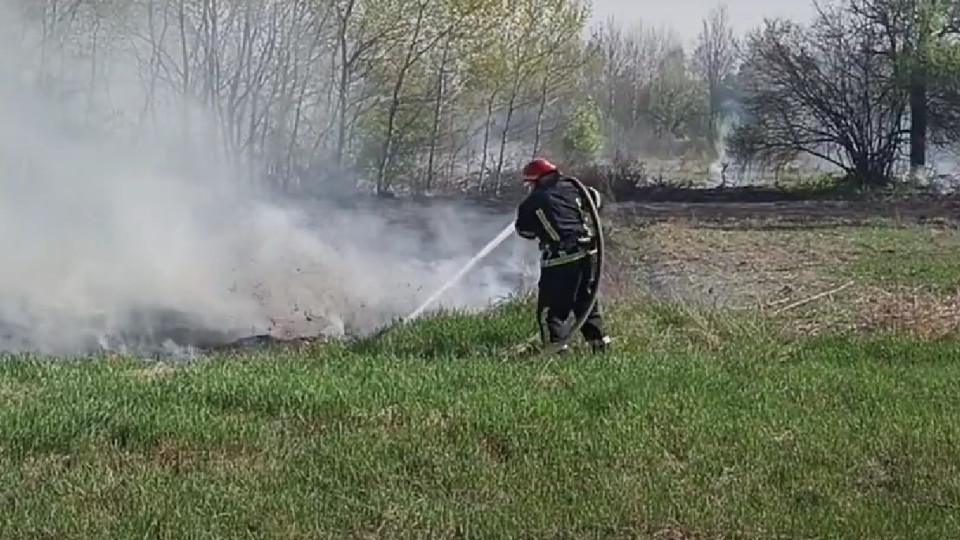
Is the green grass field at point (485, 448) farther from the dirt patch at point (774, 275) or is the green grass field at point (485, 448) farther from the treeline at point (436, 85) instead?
the treeline at point (436, 85)

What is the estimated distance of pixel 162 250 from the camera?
16.1 meters

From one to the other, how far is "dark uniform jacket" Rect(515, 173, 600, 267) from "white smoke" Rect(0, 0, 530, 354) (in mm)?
3760

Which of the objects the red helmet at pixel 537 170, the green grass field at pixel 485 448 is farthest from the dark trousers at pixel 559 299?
the red helmet at pixel 537 170

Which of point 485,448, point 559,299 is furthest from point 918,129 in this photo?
point 485,448

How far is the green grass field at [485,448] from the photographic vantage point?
472 centimetres

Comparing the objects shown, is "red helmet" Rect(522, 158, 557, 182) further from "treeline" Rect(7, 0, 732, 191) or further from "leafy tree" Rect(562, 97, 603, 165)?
"leafy tree" Rect(562, 97, 603, 165)

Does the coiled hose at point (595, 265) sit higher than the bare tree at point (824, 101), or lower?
lower

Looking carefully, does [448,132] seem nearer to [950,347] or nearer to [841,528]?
[950,347]

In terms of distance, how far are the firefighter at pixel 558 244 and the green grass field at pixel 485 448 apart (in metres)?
0.66

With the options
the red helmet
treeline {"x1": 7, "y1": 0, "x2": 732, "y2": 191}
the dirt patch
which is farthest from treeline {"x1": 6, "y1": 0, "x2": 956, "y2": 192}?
the red helmet

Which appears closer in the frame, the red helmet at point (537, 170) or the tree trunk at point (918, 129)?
the red helmet at point (537, 170)

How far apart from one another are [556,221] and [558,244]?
17cm

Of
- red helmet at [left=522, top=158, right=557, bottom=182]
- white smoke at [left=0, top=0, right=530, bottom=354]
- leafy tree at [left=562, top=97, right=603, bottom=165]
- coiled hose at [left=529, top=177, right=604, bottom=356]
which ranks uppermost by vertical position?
leafy tree at [left=562, top=97, right=603, bottom=165]

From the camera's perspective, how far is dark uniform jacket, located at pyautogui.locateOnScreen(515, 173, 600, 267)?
888 centimetres
